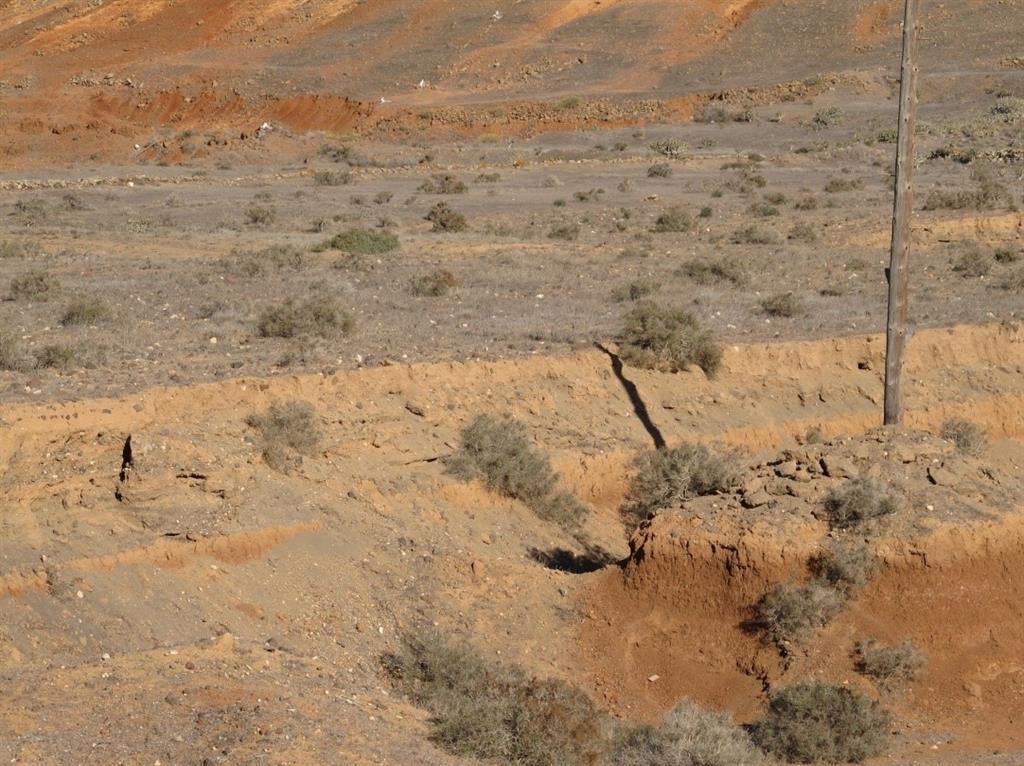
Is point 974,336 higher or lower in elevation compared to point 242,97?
higher

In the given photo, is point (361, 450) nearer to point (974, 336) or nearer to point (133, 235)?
point (974, 336)

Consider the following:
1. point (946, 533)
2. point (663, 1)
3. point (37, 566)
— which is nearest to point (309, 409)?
point (37, 566)

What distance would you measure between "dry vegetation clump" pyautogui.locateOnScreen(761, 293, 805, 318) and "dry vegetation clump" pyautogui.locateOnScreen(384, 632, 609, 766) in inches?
414

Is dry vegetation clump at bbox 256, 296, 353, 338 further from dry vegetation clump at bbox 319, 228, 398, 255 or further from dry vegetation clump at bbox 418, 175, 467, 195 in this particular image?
dry vegetation clump at bbox 418, 175, 467, 195

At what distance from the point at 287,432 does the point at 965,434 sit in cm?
746

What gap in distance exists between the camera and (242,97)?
6250cm

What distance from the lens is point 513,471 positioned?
48.0 ft

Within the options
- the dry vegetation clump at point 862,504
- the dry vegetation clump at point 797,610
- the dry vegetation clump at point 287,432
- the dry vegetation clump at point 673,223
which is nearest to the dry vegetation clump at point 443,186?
the dry vegetation clump at point 673,223

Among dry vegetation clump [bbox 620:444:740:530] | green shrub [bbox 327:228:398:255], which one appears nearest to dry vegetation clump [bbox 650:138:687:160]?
green shrub [bbox 327:228:398:255]

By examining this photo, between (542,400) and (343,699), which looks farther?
(542,400)

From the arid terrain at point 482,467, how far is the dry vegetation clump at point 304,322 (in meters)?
0.07

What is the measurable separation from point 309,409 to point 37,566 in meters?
3.90

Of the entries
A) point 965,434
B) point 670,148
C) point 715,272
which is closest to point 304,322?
point 965,434

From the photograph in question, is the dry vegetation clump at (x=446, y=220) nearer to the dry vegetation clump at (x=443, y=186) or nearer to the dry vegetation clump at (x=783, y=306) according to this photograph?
the dry vegetation clump at (x=443, y=186)
